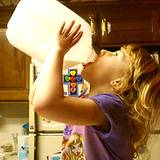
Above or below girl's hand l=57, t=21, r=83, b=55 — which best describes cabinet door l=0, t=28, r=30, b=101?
below

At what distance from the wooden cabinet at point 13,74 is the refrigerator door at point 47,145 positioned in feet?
1.49

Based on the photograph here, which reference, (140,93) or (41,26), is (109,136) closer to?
(140,93)

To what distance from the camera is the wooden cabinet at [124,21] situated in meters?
2.42

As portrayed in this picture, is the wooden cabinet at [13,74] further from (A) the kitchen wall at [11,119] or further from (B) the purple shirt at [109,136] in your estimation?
(B) the purple shirt at [109,136]

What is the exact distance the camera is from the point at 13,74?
251cm

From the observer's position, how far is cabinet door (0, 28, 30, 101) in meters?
2.51

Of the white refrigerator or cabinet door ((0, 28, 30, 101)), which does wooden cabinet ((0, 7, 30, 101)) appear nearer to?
cabinet door ((0, 28, 30, 101))

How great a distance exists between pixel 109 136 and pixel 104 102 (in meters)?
0.09

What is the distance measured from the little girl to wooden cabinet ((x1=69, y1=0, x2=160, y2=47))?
1.31m

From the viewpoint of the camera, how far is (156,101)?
1.06 meters

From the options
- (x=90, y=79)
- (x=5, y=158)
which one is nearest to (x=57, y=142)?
(x=5, y=158)

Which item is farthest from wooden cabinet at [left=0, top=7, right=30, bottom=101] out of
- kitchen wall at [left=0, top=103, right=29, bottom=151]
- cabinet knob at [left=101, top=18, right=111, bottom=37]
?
cabinet knob at [left=101, top=18, right=111, bottom=37]

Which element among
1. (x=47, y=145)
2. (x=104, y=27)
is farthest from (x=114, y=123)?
(x=104, y=27)

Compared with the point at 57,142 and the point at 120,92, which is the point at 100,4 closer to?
the point at 57,142
